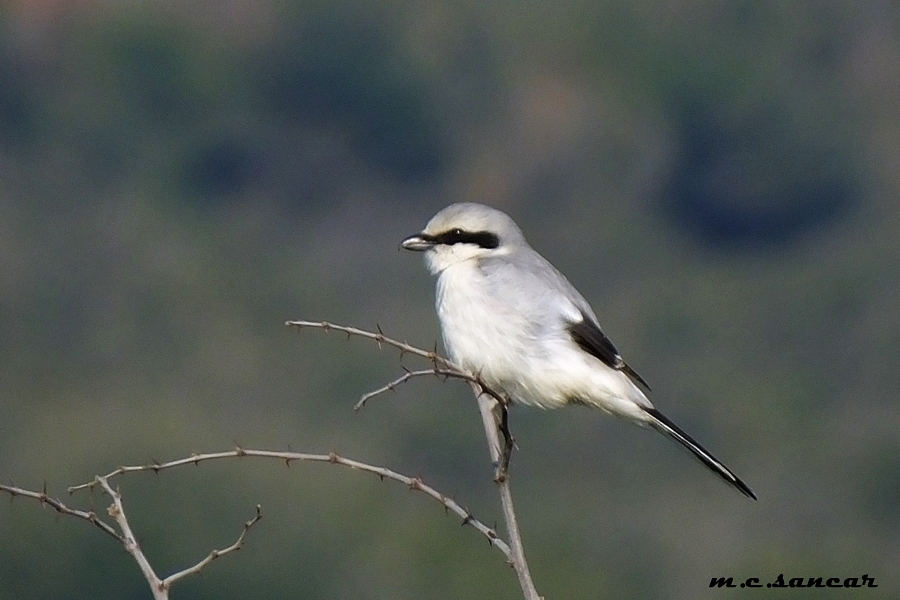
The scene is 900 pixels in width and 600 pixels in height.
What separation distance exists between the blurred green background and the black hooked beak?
9072mm

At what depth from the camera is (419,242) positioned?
4352 mm

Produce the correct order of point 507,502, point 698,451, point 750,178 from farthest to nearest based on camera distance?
point 750,178 < point 698,451 < point 507,502

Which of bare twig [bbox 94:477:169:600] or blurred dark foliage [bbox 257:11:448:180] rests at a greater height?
blurred dark foliage [bbox 257:11:448:180]

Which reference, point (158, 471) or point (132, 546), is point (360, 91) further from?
point (132, 546)

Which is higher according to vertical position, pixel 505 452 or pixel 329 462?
pixel 505 452

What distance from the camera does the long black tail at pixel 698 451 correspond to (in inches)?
154

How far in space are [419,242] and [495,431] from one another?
2.99ft

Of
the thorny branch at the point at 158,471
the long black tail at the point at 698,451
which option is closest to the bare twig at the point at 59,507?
the thorny branch at the point at 158,471

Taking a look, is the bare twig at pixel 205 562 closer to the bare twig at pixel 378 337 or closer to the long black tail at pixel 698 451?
the bare twig at pixel 378 337

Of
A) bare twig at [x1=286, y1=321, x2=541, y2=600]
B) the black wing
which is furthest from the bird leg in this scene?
the black wing

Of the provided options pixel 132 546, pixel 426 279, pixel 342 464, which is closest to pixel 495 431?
pixel 342 464

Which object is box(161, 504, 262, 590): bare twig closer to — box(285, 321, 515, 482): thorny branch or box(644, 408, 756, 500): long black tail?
box(285, 321, 515, 482): thorny branch

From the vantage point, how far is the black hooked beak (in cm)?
433

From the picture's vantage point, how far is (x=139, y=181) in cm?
4991
